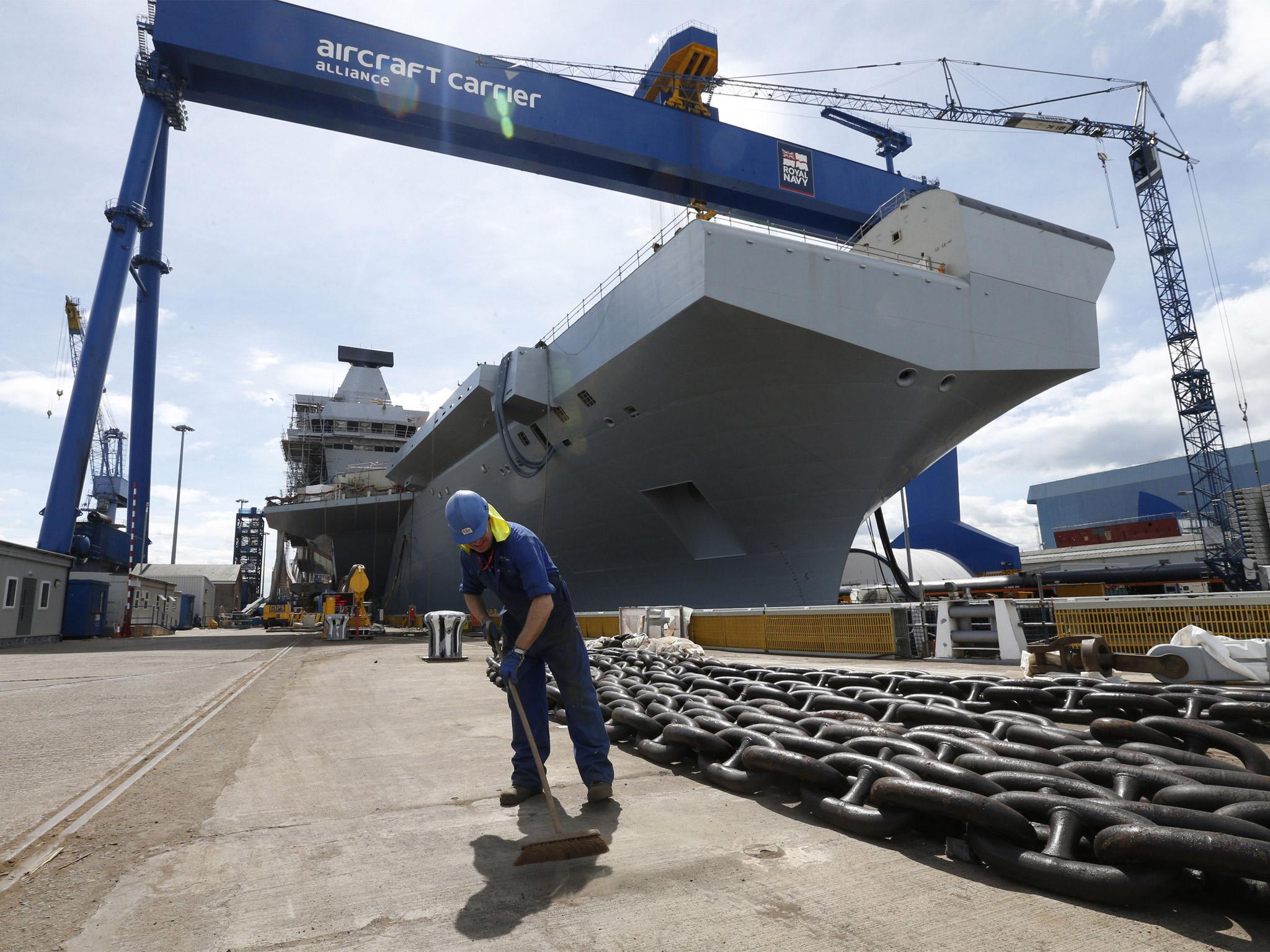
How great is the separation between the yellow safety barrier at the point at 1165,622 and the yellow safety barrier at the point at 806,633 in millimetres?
2207

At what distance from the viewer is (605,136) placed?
708 inches

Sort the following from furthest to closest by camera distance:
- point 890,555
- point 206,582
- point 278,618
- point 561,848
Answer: point 206,582
point 278,618
point 890,555
point 561,848

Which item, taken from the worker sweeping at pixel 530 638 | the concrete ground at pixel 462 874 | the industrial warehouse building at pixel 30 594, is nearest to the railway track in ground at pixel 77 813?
the concrete ground at pixel 462 874

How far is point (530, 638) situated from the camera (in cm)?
259

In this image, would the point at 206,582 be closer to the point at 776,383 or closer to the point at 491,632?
the point at 776,383

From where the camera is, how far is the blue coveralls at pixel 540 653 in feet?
8.86

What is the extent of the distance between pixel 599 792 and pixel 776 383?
366 inches

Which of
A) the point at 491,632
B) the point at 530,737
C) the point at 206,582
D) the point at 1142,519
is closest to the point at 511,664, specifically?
the point at 530,737

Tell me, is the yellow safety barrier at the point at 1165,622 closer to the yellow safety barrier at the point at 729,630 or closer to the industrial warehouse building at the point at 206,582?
the yellow safety barrier at the point at 729,630

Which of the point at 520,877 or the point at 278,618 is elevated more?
the point at 278,618

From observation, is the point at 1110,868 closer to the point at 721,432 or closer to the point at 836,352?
the point at 836,352

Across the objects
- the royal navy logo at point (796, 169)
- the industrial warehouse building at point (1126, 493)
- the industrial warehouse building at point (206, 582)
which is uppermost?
the royal navy logo at point (796, 169)

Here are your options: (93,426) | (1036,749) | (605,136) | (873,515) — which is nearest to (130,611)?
(93,426)

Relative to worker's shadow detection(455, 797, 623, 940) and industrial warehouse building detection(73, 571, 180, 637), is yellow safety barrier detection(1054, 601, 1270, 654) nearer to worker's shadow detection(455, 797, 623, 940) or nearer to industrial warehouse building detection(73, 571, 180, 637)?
worker's shadow detection(455, 797, 623, 940)
